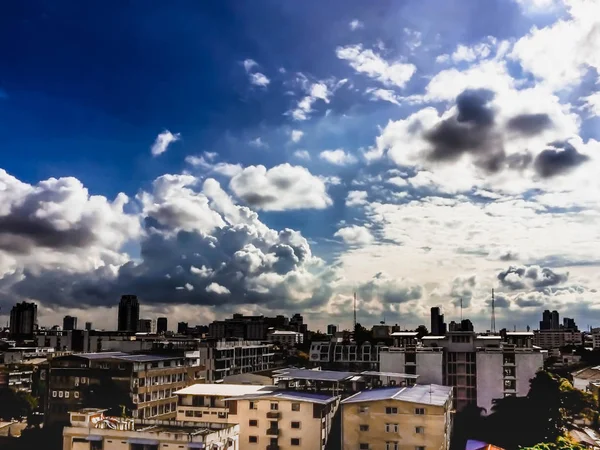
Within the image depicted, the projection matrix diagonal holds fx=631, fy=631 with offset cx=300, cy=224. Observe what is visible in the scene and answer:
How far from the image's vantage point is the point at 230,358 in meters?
87.0

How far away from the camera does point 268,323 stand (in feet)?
588

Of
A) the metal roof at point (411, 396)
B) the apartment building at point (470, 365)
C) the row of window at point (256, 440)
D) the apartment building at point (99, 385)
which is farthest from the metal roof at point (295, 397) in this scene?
the apartment building at point (470, 365)

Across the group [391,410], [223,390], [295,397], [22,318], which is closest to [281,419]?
[295,397]

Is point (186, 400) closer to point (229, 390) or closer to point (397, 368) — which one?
point (229, 390)

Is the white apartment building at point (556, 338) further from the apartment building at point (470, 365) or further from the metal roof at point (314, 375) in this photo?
the metal roof at point (314, 375)

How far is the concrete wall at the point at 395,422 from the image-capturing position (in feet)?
142

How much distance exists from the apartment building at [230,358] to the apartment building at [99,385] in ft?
66.8

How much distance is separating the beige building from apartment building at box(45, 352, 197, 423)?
74.0ft

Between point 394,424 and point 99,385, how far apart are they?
28708 mm

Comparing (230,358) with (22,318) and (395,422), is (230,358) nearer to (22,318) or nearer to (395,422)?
(395,422)

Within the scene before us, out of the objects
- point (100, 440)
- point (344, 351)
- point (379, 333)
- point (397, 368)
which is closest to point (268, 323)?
point (379, 333)

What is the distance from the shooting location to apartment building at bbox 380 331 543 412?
60.0 m

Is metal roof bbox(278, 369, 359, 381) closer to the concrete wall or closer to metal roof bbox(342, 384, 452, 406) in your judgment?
metal roof bbox(342, 384, 452, 406)

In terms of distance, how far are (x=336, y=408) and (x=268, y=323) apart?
12909 cm
